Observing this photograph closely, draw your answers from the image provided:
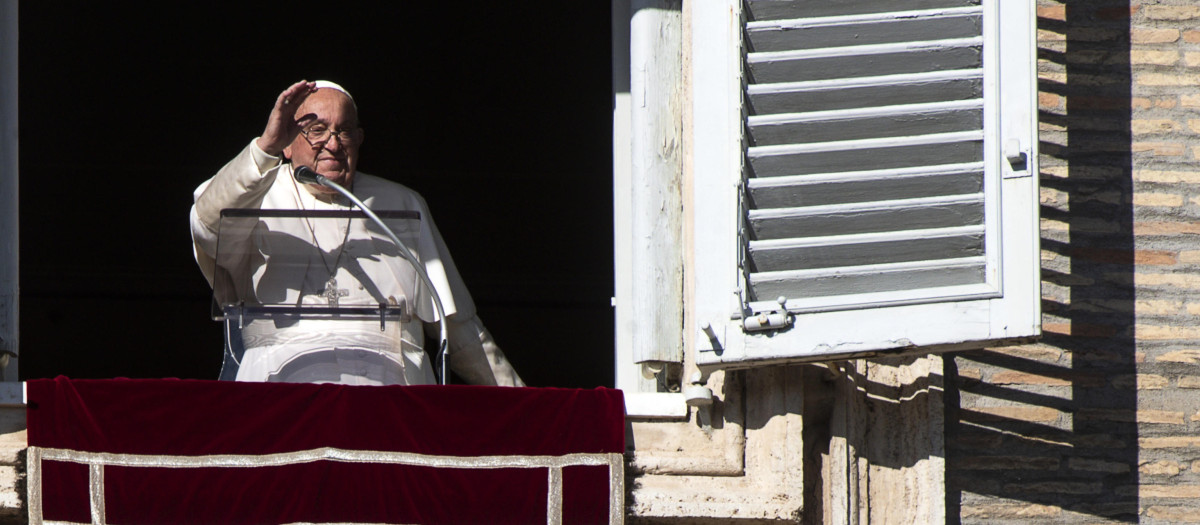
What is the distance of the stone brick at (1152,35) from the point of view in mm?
6086

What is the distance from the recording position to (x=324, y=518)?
502cm

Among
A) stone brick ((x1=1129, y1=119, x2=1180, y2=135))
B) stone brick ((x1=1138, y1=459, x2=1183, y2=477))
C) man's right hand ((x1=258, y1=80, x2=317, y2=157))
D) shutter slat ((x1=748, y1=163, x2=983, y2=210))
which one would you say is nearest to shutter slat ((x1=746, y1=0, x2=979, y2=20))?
shutter slat ((x1=748, y1=163, x2=983, y2=210))

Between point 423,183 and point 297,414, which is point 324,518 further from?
point 423,183

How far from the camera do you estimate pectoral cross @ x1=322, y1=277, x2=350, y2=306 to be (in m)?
5.52

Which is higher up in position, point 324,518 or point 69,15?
point 69,15

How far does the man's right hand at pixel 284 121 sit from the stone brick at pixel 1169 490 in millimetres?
2480

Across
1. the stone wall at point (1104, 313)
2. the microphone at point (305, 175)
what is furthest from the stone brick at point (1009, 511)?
the microphone at point (305, 175)

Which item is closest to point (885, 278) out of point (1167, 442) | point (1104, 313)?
point (1104, 313)

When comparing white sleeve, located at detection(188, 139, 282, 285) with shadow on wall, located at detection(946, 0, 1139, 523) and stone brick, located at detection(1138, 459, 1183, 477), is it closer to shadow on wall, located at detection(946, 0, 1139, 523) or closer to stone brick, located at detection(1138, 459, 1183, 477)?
shadow on wall, located at detection(946, 0, 1139, 523)

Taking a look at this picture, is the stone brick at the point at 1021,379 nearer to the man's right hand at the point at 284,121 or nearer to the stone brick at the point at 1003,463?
the stone brick at the point at 1003,463

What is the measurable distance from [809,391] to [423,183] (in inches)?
224

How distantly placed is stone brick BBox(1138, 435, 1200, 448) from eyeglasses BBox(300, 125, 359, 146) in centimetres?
236

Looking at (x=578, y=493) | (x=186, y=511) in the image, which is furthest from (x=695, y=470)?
(x=186, y=511)

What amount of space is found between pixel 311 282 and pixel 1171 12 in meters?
2.63
